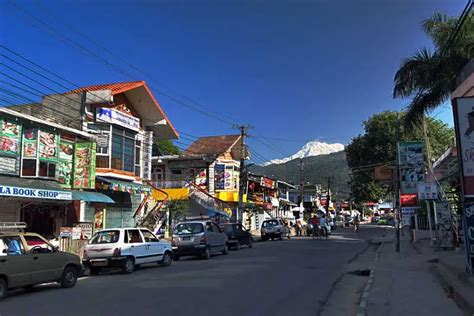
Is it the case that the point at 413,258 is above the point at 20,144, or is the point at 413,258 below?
below

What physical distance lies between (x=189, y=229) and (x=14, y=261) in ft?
35.4

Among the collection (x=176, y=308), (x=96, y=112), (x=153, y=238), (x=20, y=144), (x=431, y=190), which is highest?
(x=96, y=112)

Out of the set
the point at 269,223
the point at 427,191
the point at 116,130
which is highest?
the point at 116,130

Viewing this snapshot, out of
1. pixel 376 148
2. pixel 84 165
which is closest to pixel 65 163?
pixel 84 165

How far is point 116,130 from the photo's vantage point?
A: 87.5 feet

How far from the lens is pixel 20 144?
19812 mm

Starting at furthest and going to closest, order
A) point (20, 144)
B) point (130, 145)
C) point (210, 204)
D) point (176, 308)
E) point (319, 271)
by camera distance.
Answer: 1. point (210, 204)
2. point (130, 145)
3. point (20, 144)
4. point (319, 271)
5. point (176, 308)

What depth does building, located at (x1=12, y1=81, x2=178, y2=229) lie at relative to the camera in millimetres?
24969

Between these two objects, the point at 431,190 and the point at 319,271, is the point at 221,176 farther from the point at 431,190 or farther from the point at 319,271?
the point at 319,271

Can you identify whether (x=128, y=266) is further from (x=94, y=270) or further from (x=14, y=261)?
(x=14, y=261)

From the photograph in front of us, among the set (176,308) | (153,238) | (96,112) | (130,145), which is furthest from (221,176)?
(176,308)

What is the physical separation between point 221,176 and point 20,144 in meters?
25.3

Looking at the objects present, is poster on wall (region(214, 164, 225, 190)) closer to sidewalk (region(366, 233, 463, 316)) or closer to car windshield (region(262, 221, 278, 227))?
car windshield (region(262, 221, 278, 227))

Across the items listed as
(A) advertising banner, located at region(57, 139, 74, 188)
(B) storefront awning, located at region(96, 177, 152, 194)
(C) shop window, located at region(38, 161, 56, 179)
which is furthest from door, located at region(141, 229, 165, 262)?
(B) storefront awning, located at region(96, 177, 152, 194)
